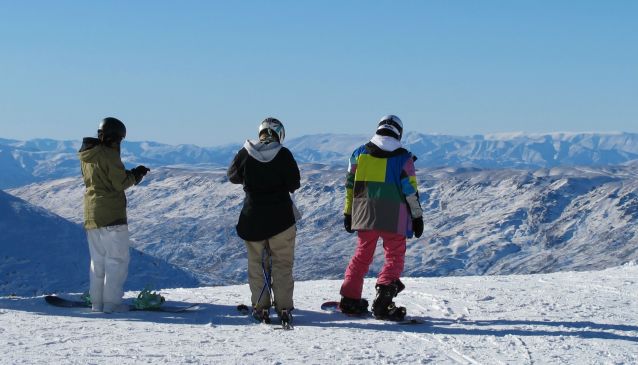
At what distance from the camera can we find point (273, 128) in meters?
8.98

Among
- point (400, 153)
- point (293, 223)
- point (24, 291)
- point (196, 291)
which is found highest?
point (400, 153)

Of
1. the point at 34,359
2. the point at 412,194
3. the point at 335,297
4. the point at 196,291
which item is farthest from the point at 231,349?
the point at 196,291

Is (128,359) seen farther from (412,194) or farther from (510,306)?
(510,306)

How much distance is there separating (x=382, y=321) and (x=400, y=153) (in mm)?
1906

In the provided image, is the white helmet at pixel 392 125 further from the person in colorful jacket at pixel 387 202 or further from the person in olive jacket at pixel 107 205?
the person in olive jacket at pixel 107 205

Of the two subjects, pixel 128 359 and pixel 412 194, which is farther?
pixel 412 194

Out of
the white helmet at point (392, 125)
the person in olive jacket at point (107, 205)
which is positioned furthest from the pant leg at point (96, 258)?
the white helmet at point (392, 125)

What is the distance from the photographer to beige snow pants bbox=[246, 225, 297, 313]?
8.99 meters

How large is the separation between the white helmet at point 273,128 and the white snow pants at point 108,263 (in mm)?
2090

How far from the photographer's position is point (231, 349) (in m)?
7.53

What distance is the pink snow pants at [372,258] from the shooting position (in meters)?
9.21

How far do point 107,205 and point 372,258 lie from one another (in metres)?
3.12

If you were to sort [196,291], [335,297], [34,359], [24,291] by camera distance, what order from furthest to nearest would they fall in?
[24,291] < [196,291] < [335,297] < [34,359]

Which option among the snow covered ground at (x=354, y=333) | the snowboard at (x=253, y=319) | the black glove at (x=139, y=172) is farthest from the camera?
the black glove at (x=139, y=172)
